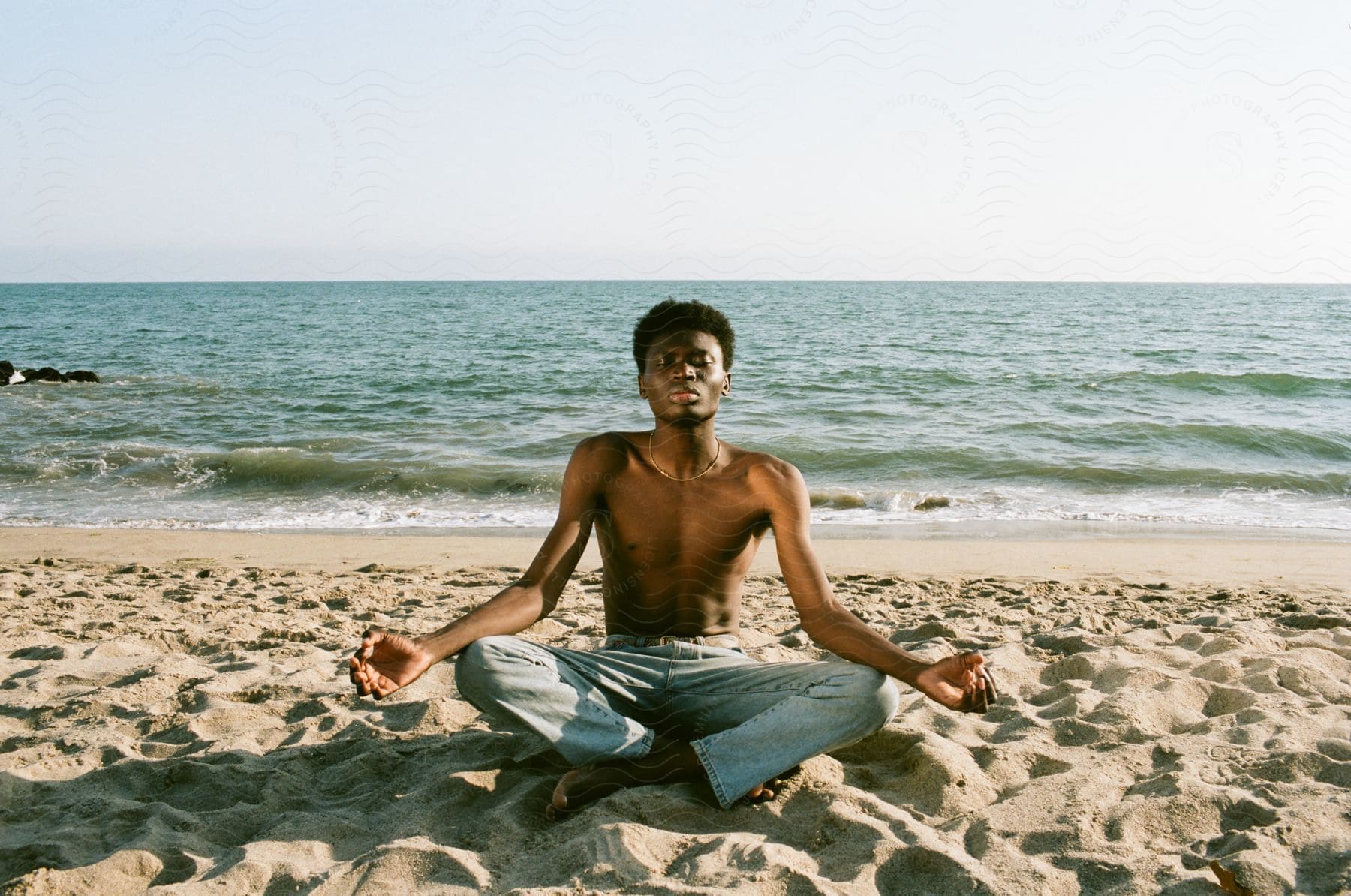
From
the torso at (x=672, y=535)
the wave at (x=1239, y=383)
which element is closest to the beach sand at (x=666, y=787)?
the torso at (x=672, y=535)

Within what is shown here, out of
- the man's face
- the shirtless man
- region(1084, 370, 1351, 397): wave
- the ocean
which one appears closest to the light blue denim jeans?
the shirtless man

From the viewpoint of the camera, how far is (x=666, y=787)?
→ 2855mm

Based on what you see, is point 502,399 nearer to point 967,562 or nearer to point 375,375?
point 375,375

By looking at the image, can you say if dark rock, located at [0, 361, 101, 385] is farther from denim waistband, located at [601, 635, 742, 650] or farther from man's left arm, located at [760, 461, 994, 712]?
man's left arm, located at [760, 461, 994, 712]

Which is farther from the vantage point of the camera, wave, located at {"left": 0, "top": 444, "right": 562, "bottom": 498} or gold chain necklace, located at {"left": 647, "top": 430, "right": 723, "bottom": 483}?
wave, located at {"left": 0, "top": 444, "right": 562, "bottom": 498}

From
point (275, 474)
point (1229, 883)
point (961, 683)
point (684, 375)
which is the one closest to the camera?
point (1229, 883)

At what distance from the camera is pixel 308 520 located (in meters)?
8.73

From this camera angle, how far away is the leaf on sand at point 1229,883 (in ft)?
7.32

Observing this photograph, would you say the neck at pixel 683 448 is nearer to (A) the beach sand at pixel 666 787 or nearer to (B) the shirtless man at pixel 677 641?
(B) the shirtless man at pixel 677 641

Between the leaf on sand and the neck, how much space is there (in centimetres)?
175

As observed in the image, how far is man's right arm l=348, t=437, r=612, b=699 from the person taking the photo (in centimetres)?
256

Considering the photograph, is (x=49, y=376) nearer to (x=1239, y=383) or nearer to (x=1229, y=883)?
(x=1229, y=883)

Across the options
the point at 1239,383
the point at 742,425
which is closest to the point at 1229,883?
the point at 742,425

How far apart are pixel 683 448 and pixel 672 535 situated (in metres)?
0.28
